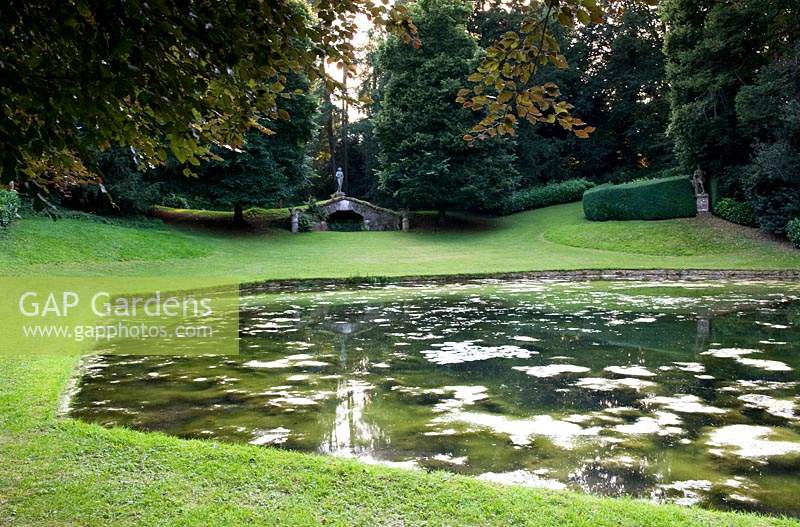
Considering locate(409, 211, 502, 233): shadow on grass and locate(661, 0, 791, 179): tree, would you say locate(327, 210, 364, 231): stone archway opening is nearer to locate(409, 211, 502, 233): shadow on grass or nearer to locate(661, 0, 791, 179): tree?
locate(409, 211, 502, 233): shadow on grass

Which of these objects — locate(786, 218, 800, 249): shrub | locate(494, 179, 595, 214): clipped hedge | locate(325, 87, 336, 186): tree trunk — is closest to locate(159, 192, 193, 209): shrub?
locate(325, 87, 336, 186): tree trunk

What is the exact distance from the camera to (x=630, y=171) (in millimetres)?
38531

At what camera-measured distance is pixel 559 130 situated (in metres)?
42.9

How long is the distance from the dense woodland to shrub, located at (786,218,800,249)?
2.21ft

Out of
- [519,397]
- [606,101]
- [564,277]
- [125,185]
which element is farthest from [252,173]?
[606,101]

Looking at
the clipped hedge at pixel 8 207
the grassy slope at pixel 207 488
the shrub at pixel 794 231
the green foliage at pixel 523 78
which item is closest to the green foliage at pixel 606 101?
the shrub at pixel 794 231

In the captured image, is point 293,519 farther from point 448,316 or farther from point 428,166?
point 428,166

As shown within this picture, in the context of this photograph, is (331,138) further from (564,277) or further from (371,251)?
(564,277)

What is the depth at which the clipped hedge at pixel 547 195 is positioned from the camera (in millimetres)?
35281

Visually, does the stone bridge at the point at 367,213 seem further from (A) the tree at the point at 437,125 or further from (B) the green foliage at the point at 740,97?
(B) the green foliage at the point at 740,97

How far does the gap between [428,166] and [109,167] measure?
1393 centimetres

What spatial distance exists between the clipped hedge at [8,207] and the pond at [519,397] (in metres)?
12.7

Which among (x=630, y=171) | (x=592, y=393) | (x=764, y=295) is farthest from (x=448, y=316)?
(x=630, y=171)

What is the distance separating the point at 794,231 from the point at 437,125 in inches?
634
